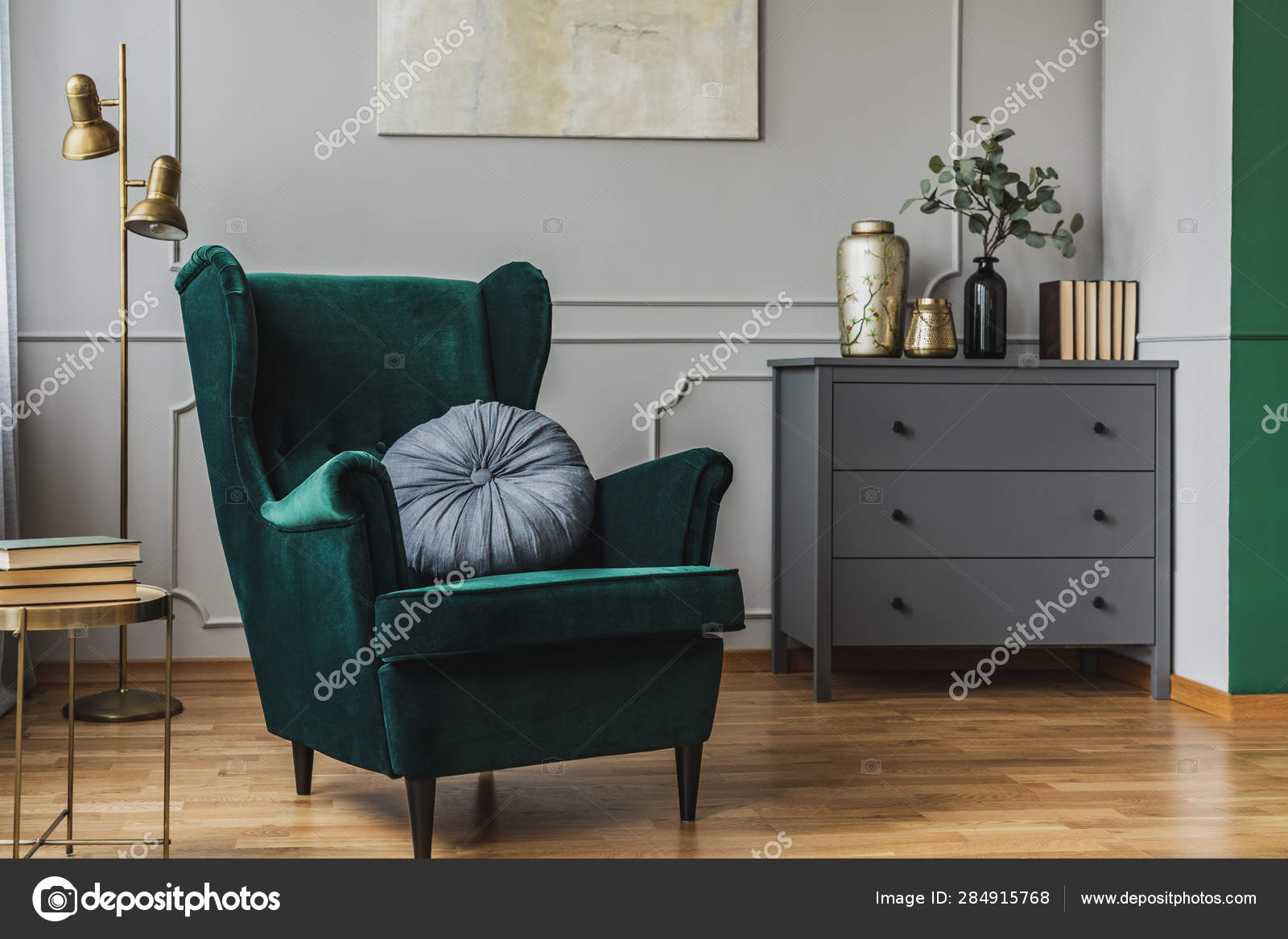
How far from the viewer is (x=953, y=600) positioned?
322 centimetres

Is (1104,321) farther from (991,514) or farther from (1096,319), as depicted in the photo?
(991,514)

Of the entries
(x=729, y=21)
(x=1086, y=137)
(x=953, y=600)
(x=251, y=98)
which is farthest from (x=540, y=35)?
(x=953, y=600)

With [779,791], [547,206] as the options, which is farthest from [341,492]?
[547,206]

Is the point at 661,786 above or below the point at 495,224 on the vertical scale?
below

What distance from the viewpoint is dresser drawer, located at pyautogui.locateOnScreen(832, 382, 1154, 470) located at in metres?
3.18

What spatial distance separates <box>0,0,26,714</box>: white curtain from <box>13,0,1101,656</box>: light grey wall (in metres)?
0.12

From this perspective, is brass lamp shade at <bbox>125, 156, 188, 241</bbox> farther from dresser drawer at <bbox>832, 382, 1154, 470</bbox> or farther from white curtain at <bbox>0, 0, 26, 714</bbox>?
dresser drawer at <bbox>832, 382, 1154, 470</bbox>

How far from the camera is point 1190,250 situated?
3.18 meters

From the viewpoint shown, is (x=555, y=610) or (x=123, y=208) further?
(x=123, y=208)

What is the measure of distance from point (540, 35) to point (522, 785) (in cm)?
214

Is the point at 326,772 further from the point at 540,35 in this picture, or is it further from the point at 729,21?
the point at 729,21

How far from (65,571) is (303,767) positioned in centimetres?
82

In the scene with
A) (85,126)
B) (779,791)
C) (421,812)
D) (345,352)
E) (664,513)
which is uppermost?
(85,126)
